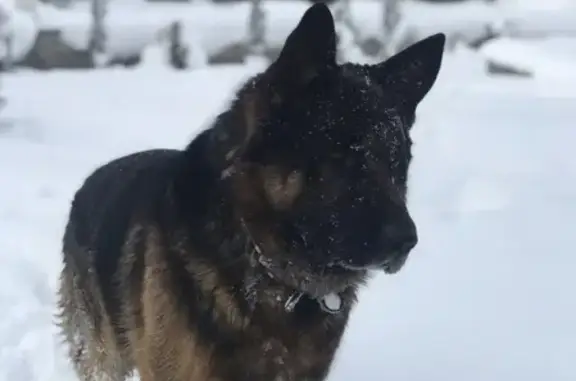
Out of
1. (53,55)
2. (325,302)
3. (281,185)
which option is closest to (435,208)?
(325,302)

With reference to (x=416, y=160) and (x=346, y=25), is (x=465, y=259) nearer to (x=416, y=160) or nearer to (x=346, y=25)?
(x=416, y=160)

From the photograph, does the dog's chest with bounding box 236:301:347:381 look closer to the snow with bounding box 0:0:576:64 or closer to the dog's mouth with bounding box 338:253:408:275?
the dog's mouth with bounding box 338:253:408:275

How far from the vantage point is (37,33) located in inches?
→ 752

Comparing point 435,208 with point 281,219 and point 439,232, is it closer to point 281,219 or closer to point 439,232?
point 439,232

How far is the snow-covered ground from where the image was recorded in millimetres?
4738

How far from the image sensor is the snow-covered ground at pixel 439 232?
4738mm

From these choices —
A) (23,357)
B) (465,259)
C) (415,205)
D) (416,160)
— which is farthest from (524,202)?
(23,357)

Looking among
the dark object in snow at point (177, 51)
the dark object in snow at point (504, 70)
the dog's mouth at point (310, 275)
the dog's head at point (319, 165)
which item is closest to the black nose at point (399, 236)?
the dog's head at point (319, 165)

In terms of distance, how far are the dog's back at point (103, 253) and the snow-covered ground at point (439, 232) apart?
69cm

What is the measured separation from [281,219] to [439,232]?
4.06 meters

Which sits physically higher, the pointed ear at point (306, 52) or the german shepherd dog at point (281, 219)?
the pointed ear at point (306, 52)

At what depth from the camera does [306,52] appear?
2752 millimetres

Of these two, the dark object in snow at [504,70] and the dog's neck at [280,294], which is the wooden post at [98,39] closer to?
the dark object in snow at [504,70]

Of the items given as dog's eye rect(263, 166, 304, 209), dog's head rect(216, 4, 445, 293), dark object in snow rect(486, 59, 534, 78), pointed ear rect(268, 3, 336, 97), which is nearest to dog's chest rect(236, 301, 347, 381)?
dog's head rect(216, 4, 445, 293)
